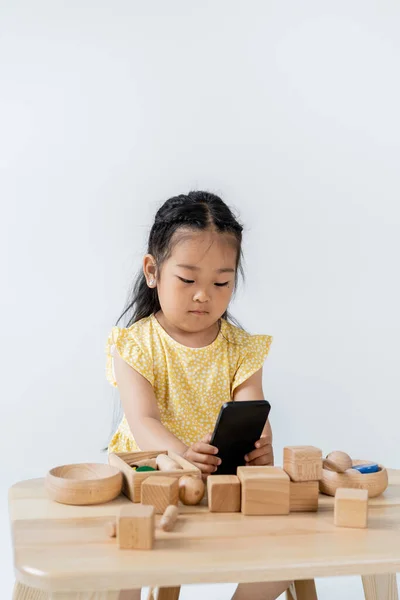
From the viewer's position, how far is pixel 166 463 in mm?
1038

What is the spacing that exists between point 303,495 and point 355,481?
0.11m

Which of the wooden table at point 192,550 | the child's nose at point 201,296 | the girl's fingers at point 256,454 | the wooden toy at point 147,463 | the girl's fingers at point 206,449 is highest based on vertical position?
the child's nose at point 201,296

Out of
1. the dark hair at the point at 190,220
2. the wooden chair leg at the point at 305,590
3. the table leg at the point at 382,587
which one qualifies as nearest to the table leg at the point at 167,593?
the wooden chair leg at the point at 305,590

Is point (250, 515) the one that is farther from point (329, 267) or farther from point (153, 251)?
point (329, 267)

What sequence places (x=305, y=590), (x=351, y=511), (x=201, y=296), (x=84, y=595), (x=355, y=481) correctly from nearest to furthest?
(x=84, y=595)
(x=351, y=511)
(x=355, y=481)
(x=305, y=590)
(x=201, y=296)

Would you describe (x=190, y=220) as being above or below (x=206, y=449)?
above

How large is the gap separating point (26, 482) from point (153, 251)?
2.01 feet

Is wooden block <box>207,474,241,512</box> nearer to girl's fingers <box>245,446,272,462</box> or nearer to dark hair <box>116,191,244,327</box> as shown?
girl's fingers <box>245,446,272,462</box>

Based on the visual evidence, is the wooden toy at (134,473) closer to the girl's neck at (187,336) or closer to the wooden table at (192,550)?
the wooden table at (192,550)

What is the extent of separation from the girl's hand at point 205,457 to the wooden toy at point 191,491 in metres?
0.13

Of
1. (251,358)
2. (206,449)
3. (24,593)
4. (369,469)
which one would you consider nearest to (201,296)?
(251,358)

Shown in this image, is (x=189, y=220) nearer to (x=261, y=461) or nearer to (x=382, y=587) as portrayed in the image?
(x=261, y=461)

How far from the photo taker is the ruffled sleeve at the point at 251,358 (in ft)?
5.18

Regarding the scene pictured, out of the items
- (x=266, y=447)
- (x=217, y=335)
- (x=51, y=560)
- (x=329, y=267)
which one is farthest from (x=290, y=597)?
(x=329, y=267)
